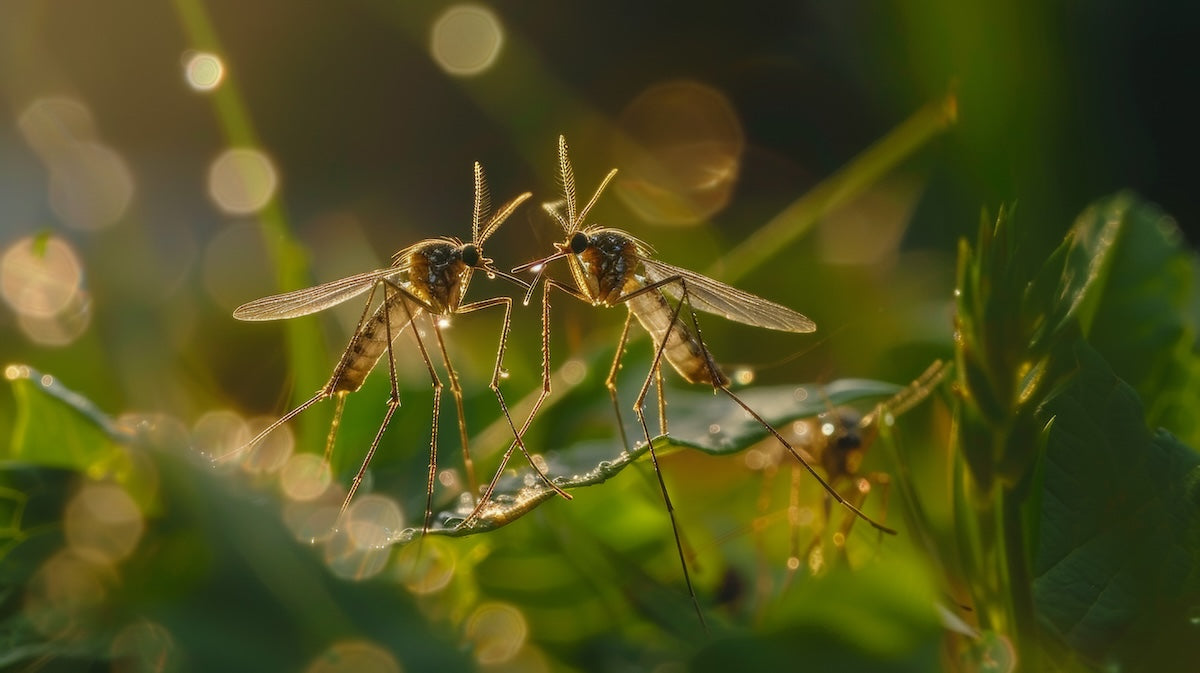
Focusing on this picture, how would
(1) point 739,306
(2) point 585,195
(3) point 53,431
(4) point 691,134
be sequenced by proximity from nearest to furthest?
(3) point 53,431, (1) point 739,306, (2) point 585,195, (4) point 691,134

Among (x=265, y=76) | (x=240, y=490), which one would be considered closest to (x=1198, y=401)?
(x=240, y=490)

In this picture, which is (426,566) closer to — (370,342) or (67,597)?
(67,597)

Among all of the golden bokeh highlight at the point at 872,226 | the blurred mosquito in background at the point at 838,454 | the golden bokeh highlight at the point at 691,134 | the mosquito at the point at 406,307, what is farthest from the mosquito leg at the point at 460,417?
the golden bokeh highlight at the point at 691,134

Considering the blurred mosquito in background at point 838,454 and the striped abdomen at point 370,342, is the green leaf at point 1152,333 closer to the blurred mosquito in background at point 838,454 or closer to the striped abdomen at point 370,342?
the blurred mosquito in background at point 838,454

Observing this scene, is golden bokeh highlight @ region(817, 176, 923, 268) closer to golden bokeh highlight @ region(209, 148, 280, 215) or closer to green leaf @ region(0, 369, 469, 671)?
golden bokeh highlight @ region(209, 148, 280, 215)

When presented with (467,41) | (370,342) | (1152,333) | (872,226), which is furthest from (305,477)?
(467,41)
